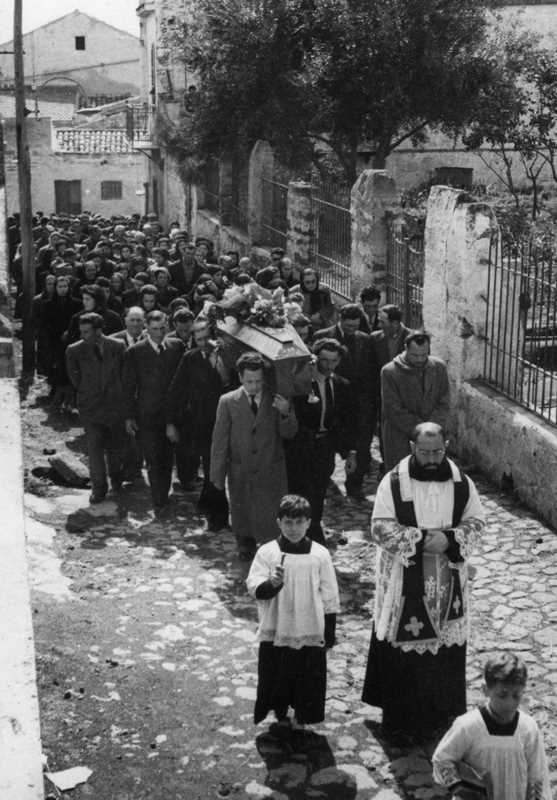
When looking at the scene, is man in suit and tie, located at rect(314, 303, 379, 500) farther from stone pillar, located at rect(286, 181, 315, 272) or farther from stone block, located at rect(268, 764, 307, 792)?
stone pillar, located at rect(286, 181, 315, 272)

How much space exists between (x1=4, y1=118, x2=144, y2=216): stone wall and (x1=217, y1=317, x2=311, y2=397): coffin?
2961 cm

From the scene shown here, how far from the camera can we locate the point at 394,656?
6.39 m

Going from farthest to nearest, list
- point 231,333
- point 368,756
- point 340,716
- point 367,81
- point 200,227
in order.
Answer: point 200,227
point 367,81
point 231,333
point 340,716
point 368,756

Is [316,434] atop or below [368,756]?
atop

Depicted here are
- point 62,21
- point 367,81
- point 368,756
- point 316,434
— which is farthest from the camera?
point 62,21

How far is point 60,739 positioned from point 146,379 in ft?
14.1

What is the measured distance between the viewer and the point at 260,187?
20281 mm

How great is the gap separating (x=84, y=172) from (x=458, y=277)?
29.1 meters

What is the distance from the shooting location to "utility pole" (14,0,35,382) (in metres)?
16.1

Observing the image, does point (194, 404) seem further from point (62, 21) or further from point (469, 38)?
point (62, 21)

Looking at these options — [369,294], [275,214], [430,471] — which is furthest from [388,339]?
[275,214]

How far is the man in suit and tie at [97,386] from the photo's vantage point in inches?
415

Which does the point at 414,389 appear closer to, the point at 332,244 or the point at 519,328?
the point at 519,328

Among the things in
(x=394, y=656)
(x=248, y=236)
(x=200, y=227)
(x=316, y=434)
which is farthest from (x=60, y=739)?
(x=200, y=227)
